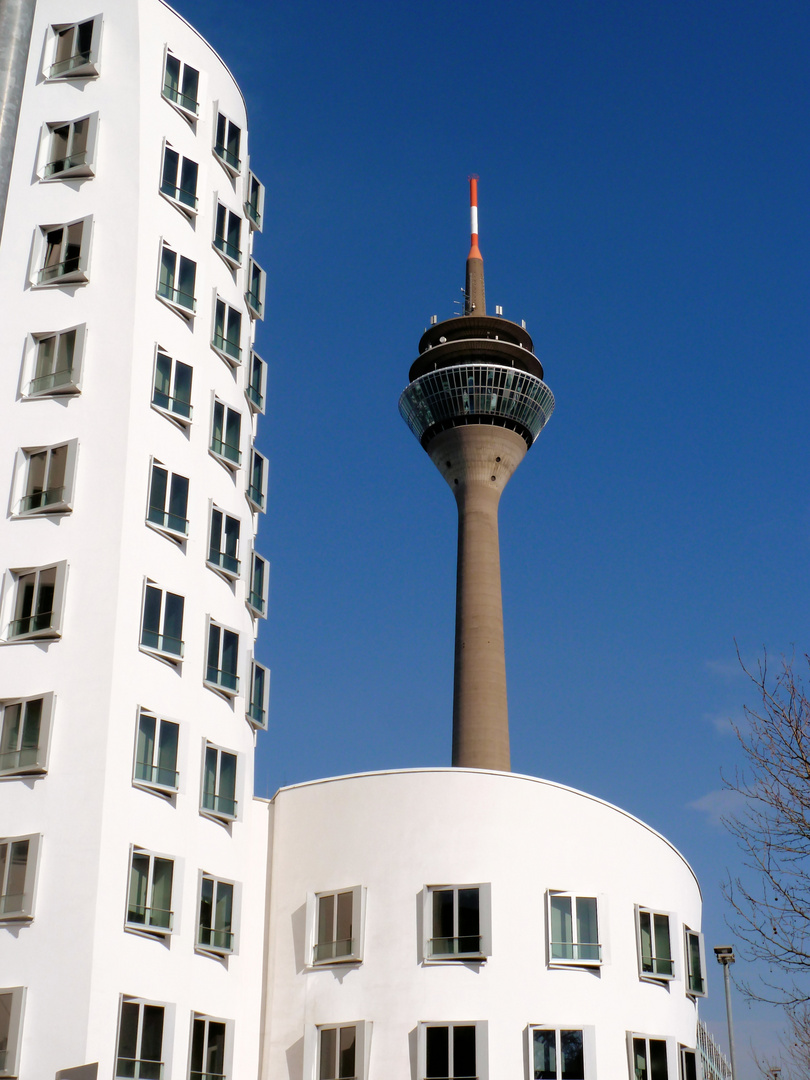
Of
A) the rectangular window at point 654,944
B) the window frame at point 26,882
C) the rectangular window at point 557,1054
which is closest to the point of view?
the window frame at point 26,882

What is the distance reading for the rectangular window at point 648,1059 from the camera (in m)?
34.5

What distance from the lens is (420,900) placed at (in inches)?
1350

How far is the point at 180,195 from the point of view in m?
39.2

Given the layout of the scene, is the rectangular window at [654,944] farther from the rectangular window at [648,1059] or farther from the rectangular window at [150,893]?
the rectangular window at [150,893]

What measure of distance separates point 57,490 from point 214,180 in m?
12.7

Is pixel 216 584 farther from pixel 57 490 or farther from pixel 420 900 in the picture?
pixel 420 900

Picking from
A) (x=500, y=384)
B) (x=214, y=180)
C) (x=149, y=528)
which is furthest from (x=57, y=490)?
(x=500, y=384)

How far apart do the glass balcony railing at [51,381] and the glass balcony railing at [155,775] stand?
10573 millimetres

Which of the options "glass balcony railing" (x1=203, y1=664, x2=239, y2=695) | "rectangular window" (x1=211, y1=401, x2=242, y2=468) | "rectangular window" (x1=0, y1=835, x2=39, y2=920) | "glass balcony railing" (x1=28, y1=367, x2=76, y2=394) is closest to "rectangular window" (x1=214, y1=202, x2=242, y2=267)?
"rectangular window" (x1=211, y1=401, x2=242, y2=468)

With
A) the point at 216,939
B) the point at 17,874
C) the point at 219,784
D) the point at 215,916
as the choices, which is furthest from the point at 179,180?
the point at 216,939

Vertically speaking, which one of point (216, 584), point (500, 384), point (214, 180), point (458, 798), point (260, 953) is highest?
point (500, 384)

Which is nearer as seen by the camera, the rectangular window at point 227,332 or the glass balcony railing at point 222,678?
the glass balcony railing at point 222,678

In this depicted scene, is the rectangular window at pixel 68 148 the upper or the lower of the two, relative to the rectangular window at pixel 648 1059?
upper

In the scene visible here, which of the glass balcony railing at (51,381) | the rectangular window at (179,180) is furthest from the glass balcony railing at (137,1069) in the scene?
the rectangular window at (179,180)
